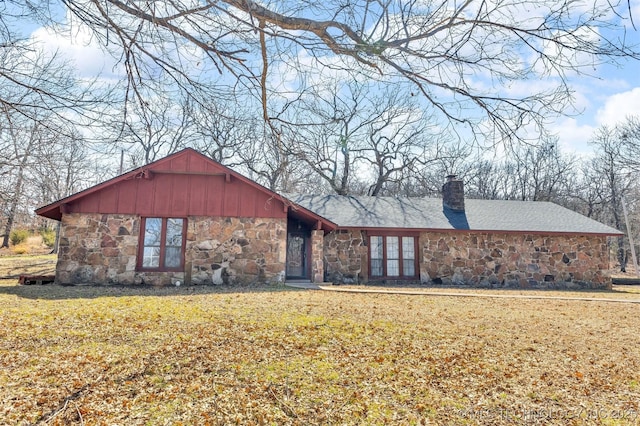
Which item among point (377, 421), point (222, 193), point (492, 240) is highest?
point (222, 193)

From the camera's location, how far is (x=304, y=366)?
4043mm

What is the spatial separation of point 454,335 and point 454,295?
5390mm

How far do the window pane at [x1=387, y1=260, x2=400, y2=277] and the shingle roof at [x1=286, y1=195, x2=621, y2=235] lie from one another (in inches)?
56.2

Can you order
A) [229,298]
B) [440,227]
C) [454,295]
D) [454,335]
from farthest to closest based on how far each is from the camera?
1. [440,227]
2. [454,295]
3. [229,298]
4. [454,335]

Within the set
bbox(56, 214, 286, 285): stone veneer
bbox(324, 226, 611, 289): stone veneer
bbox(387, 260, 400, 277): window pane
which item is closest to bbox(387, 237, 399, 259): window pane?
bbox(387, 260, 400, 277): window pane

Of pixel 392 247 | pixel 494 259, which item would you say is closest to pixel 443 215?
pixel 494 259

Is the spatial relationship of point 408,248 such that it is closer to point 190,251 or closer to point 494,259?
point 494,259

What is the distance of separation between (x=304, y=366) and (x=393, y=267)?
36.2 feet

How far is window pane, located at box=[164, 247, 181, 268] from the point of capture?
36.9ft

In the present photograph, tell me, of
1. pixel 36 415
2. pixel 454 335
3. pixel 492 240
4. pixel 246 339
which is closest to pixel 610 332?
pixel 454 335

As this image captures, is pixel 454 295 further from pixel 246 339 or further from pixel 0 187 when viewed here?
pixel 0 187

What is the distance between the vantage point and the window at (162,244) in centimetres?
1120

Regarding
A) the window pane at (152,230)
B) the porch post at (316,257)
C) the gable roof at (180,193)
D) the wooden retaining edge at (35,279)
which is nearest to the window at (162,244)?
the window pane at (152,230)

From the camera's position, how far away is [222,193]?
11.5 metres
